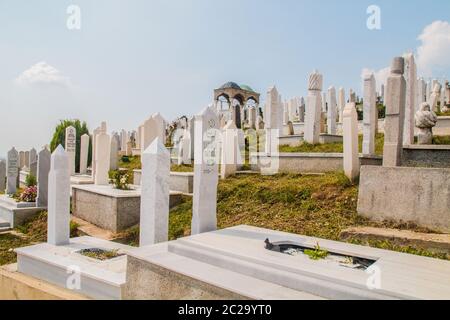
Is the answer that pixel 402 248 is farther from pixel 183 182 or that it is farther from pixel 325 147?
pixel 325 147

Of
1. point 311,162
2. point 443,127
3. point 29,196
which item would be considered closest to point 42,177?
point 29,196

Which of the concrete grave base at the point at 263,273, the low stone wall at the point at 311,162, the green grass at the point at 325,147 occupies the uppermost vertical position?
the green grass at the point at 325,147

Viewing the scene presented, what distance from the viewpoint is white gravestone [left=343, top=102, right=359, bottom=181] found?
8.19 meters

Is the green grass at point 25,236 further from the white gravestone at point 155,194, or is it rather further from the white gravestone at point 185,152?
the white gravestone at point 185,152

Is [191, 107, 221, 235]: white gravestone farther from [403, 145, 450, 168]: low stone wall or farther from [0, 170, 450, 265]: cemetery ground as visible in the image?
[403, 145, 450, 168]: low stone wall

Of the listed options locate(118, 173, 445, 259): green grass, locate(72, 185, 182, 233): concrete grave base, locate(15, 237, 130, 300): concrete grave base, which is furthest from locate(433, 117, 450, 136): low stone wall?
locate(15, 237, 130, 300): concrete grave base

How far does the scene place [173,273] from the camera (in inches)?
136

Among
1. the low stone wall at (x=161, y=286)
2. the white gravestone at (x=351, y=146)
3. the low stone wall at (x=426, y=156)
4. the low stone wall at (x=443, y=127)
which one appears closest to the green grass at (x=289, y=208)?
the white gravestone at (x=351, y=146)

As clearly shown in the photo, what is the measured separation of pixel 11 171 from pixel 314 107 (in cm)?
1196

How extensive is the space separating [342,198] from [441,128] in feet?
28.2

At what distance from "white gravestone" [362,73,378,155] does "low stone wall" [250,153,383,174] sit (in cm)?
92

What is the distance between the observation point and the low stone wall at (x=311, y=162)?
9.57m

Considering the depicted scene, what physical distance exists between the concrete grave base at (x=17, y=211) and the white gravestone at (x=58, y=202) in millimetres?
5386
